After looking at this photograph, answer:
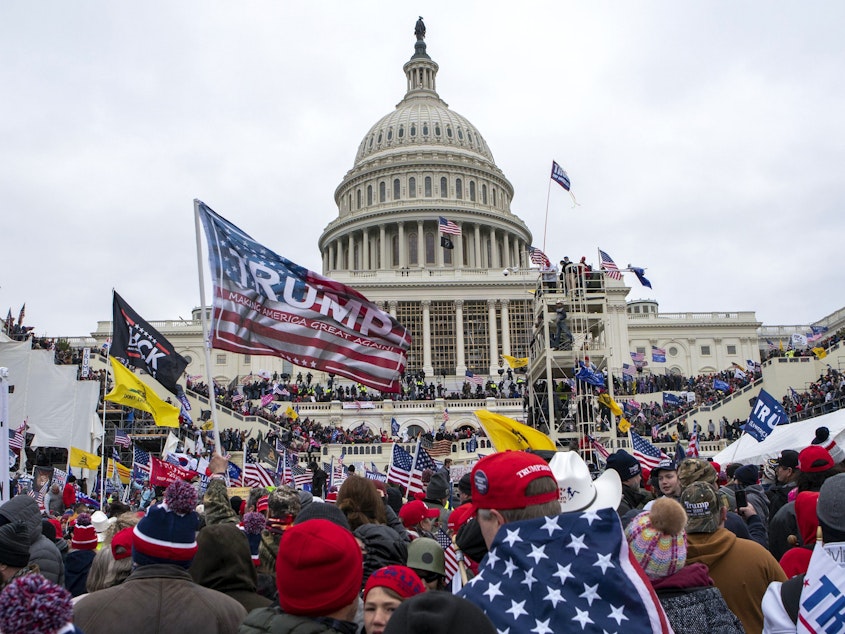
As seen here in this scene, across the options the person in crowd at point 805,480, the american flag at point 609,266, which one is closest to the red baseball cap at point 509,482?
the person in crowd at point 805,480

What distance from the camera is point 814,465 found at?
6094 millimetres

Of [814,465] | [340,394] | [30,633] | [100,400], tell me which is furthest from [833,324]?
[30,633]

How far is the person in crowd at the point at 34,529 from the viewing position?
522cm

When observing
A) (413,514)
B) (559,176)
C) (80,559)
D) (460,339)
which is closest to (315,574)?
(413,514)

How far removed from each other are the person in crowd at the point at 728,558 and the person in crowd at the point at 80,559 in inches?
174

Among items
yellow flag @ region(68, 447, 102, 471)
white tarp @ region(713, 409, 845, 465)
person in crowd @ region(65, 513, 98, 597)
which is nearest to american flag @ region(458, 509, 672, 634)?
person in crowd @ region(65, 513, 98, 597)

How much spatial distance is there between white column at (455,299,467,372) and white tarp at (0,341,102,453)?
38570 millimetres

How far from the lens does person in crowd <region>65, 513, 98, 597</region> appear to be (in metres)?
6.48

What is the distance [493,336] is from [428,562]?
2493 inches

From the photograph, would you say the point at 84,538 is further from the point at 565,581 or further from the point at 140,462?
the point at 140,462

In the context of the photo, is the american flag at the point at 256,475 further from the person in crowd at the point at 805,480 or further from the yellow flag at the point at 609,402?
the yellow flag at the point at 609,402

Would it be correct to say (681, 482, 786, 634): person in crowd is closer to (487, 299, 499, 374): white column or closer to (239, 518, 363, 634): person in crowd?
(239, 518, 363, 634): person in crowd

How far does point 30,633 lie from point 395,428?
4411 cm

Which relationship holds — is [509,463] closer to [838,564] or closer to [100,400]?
[838,564]
